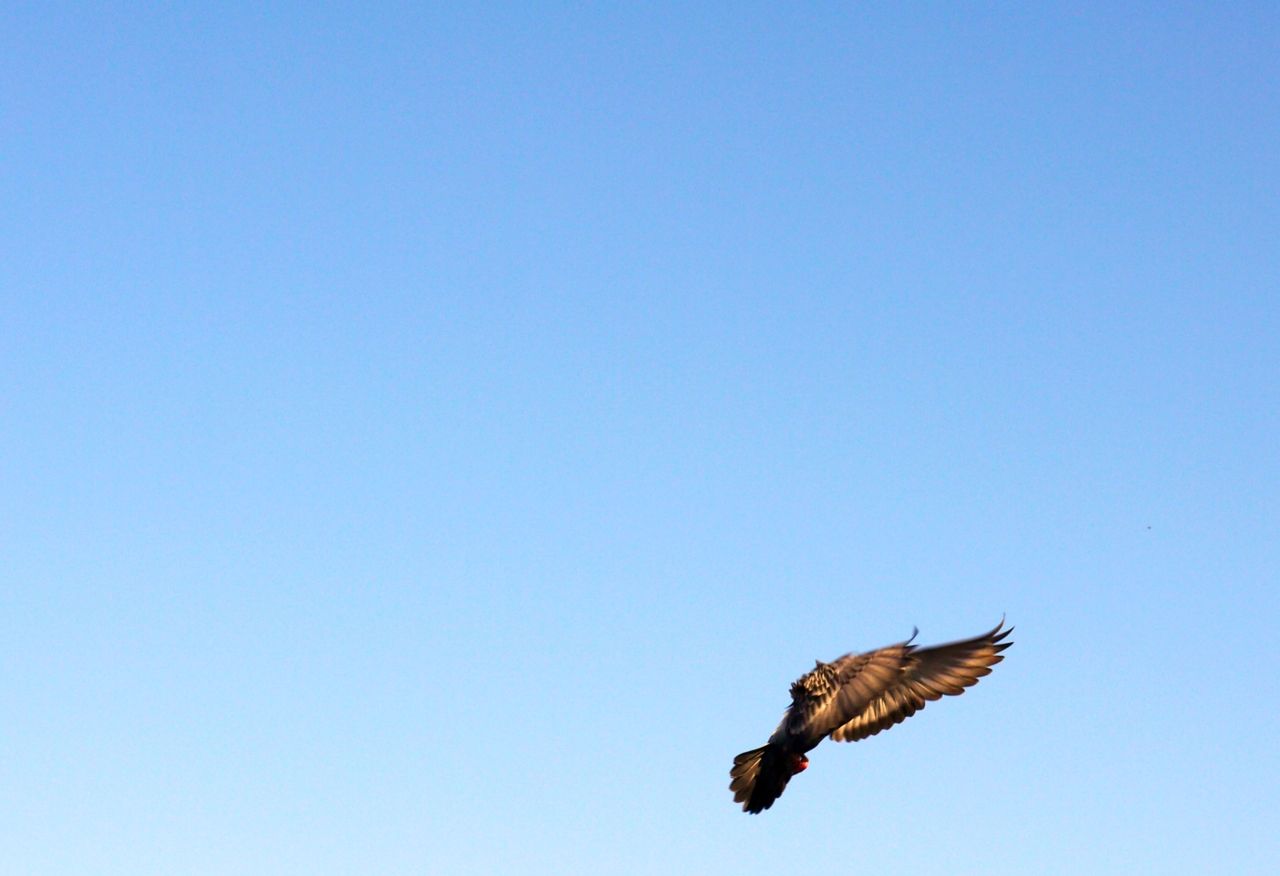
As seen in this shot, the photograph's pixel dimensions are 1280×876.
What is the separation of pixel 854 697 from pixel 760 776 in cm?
190

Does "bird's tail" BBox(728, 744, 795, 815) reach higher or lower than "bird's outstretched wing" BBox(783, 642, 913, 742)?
lower

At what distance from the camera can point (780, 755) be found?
15773mm

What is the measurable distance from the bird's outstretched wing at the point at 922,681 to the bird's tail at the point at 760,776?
939mm

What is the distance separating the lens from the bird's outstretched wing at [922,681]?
50.8 feet

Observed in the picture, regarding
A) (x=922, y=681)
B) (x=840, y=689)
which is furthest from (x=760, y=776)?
(x=922, y=681)

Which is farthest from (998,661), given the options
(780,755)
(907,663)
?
(780,755)

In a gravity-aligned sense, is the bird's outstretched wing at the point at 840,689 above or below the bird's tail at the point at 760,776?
above

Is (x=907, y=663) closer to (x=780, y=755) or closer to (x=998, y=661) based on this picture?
(x=998, y=661)

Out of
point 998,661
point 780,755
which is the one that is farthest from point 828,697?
point 998,661

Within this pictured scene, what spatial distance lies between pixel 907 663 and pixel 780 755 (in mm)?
2428

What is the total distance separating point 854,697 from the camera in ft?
52.3

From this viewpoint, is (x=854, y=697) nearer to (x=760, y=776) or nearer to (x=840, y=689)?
(x=840, y=689)

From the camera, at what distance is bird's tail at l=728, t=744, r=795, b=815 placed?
15578mm

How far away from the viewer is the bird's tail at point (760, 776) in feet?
51.1
